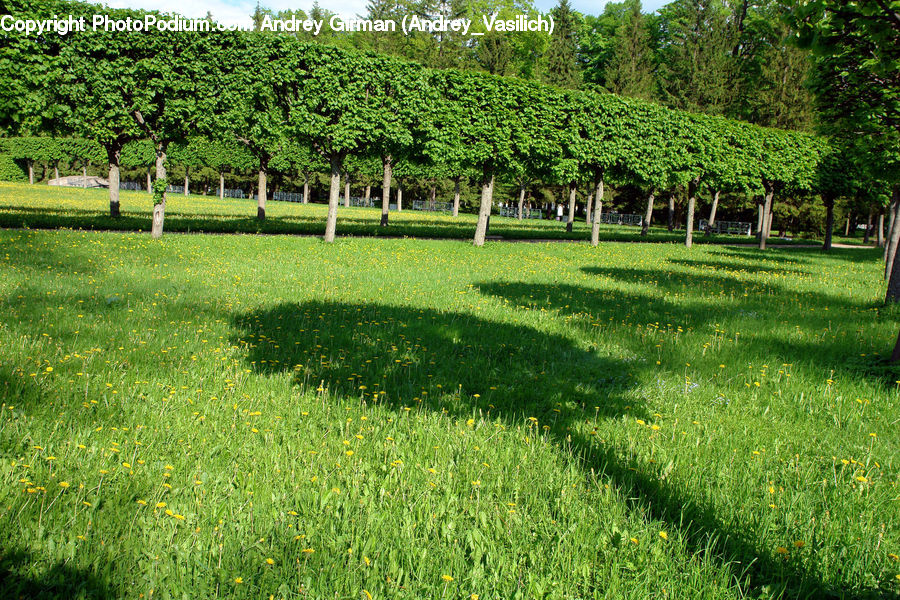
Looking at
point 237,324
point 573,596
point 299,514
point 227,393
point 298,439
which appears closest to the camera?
point 573,596

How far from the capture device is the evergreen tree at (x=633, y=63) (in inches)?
1585

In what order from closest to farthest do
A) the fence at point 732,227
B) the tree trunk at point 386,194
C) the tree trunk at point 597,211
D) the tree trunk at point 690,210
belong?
1. the tree trunk at point 597,211
2. the tree trunk at point 690,210
3. the tree trunk at point 386,194
4. the fence at point 732,227

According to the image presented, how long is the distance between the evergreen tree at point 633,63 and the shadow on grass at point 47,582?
142 feet

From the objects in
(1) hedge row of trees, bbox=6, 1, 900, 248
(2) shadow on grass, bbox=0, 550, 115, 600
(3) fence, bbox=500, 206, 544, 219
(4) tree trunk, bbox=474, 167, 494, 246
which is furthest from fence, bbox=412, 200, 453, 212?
(2) shadow on grass, bbox=0, 550, 115, 600

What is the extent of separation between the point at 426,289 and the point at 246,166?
52206 millimetres

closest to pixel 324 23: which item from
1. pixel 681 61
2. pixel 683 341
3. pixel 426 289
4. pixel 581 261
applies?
pixel 681 61

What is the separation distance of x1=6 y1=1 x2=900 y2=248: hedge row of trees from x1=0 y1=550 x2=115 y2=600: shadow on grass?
50.1ft

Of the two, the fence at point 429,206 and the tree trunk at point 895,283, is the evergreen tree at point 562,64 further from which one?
the tree trunk at point 895,283

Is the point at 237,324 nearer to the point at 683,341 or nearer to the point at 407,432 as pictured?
the point at 407,432

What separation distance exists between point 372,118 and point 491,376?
15.5m

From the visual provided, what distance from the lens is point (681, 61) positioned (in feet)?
145

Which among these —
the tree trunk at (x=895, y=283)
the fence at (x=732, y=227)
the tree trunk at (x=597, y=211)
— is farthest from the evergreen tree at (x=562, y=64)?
the tree trunk at (x=895, y=283)

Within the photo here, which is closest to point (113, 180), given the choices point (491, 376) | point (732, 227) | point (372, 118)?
point (372, 118)

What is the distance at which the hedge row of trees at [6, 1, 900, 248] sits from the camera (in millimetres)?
15672
